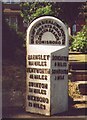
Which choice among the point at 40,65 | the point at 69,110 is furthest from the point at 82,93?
the point at 40,65

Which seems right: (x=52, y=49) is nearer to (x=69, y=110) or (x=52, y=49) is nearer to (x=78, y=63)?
(x=69, y=110)

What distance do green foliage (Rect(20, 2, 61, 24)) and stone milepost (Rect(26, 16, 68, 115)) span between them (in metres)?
16.9

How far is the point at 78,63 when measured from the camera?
1469 cm

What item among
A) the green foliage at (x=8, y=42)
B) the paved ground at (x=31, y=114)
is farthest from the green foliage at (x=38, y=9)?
the paved ground at (x=31, y=114)

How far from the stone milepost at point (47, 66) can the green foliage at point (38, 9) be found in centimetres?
1691

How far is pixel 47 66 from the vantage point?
26.8 ft

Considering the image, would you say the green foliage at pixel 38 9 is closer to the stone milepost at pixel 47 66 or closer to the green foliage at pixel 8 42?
the green foliage at pixel 8 42

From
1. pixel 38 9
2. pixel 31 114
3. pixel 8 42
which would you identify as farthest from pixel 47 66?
pixel 38 9

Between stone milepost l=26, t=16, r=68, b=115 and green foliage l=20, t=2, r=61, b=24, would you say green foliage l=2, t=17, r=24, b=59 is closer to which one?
green foliage l=20, t=2, r=61, b=24

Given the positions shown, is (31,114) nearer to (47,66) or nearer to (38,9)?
(47,66)

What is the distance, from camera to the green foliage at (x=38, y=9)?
1023 inches

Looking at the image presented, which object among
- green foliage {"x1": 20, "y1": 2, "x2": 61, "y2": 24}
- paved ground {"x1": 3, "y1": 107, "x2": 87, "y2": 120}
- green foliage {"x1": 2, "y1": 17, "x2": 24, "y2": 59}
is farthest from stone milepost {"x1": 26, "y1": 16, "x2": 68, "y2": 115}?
green foliage {"x1": 20, "y1": 2, "x2": 61, "y2": 24}

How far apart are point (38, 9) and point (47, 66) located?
18.9m

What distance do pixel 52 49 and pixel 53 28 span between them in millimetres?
500
